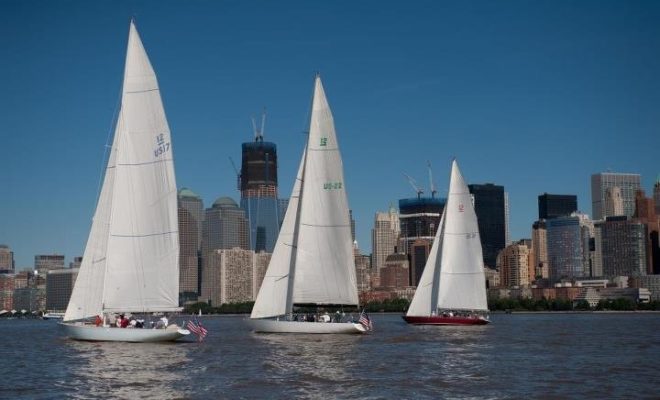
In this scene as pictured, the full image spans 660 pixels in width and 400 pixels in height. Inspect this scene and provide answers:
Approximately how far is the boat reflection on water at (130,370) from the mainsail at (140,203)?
3266mm

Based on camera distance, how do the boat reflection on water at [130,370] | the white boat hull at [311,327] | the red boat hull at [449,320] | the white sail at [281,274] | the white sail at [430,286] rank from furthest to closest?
the white sail at [430,286] → the red boat hull at [449,320] → the white sail at [281,274] → the white boat hull at [311,327] → the boat reflection on water at [130,370]

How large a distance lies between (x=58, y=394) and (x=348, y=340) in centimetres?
3361

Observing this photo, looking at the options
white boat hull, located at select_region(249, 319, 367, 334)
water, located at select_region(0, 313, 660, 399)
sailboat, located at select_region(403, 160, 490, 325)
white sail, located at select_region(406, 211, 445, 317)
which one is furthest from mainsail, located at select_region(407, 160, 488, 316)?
water, located at select_region(0, 313, 660, 399)

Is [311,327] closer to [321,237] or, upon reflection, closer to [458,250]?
[321,237]

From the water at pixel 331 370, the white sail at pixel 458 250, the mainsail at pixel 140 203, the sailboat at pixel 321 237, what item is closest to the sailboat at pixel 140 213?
the mainsail at pixel 140 203

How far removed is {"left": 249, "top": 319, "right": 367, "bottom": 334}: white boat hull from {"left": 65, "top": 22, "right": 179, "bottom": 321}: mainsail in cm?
1515

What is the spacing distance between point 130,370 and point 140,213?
50.9 ft

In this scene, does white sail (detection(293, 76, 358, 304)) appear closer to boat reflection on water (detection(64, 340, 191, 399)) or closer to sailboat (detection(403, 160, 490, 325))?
boat reflection on water (detection(64, 340, 191, 399))

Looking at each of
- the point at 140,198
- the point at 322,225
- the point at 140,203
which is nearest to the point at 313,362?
the point at 140,203

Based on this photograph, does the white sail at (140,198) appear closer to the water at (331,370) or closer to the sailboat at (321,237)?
the water at (331,370)

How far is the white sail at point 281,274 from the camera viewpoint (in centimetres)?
8212

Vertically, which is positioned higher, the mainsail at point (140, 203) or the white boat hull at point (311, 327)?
the mainsail at point (140, 203)

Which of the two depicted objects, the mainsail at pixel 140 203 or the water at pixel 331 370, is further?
the mainsail at pixel 140 203

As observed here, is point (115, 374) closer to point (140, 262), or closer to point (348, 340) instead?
point (140, 262)
